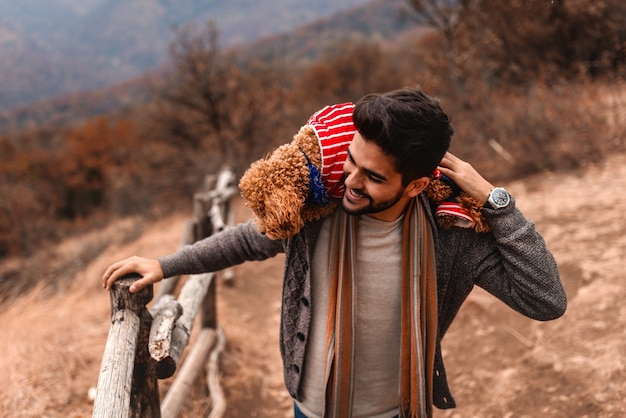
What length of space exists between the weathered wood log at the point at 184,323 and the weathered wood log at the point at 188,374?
630mm

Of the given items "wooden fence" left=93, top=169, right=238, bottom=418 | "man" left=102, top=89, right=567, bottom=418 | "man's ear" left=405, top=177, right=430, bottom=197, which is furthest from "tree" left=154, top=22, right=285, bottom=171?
"man's ear" left=405, top=177, right=430, bottom=197

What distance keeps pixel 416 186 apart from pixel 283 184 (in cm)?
39

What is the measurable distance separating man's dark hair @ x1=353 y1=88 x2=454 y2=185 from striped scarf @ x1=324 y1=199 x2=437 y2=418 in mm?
246

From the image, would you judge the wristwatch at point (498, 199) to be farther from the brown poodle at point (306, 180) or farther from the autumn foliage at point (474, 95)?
the autumn foliage at point (474, 95)

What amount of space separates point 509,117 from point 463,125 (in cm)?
100

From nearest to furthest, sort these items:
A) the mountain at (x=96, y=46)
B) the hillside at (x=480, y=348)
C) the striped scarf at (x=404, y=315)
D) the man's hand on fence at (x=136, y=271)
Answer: the striped scarf at (x=404, y=315)
the man's hand on fence at (x=136, y=271)
the hillside at (x=480, y=348)
the mountain at (x=96, y=46)

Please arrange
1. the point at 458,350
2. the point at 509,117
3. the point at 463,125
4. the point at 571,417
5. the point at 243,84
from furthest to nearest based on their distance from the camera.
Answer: the point at 243,84, the point at 463,125, the point at 509,117, the point at 458,350, the point at 571,417

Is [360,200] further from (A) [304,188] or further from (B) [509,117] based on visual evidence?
(B) [509,117]

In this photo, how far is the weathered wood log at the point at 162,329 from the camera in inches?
63.7

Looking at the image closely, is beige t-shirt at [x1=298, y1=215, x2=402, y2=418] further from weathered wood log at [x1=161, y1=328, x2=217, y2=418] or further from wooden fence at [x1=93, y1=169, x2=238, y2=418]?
weathered wood log at [x1=161, y1=328, x2=217, y2=418]

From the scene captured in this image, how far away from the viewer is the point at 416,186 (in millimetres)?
1319

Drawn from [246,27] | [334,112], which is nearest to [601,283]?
[334,112]

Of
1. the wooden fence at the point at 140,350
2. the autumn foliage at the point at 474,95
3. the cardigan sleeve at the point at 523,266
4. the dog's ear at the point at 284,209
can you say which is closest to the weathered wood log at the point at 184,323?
the wooden fence at the point at 140,350

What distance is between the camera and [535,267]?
4.34 ft
